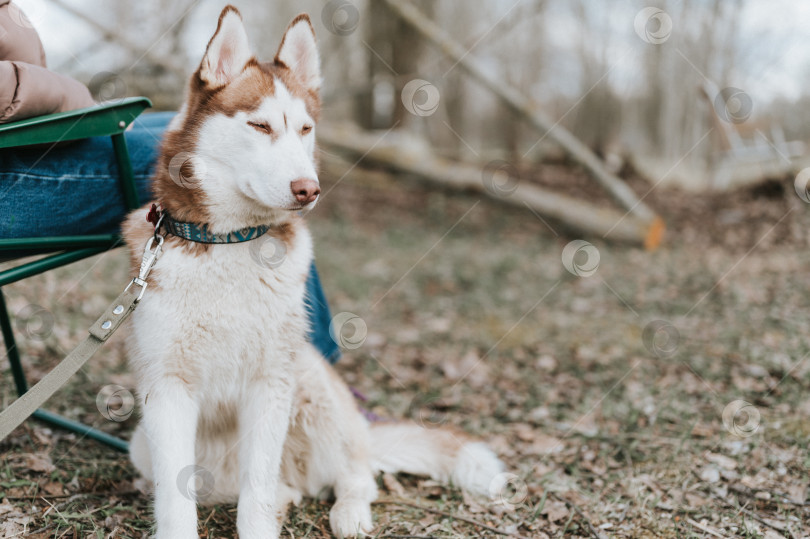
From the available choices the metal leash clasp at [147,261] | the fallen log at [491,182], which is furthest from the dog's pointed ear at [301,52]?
the fallen log at [491,182]

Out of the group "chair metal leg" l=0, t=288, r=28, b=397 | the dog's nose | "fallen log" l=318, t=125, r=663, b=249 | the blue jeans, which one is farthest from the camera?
"fallen log" l=318, t=125, r=663, b=249

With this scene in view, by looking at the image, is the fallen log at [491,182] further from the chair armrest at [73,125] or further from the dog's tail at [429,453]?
the chair armrest at [73,125]

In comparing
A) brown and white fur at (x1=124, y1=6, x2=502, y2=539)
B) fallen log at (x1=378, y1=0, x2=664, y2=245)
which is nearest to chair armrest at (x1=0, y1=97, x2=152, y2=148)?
brown and white fur at (x1=124, y1=6, x2=502, y2=539)

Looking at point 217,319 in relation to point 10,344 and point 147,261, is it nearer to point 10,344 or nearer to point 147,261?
point 147,261

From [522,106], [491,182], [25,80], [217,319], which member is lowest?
[217,319]

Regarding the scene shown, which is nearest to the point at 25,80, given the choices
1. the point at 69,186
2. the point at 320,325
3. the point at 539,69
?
the point at 69,186

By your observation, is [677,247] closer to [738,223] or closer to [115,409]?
[738,223]

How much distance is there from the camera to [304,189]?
6.75ft

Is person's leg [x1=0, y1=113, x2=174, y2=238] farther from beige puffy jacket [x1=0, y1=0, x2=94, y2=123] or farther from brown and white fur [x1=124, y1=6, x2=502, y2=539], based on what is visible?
brown and white fur [x1=124, y1=6, x2=502, y2=539]

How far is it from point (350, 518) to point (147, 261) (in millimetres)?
1324

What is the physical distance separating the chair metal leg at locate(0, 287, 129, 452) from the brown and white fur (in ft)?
2.00

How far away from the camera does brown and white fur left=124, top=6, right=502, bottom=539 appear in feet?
7.04

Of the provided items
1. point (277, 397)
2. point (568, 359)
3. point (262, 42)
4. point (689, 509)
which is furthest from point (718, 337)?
point (262, 42)

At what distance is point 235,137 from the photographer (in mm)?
2174
